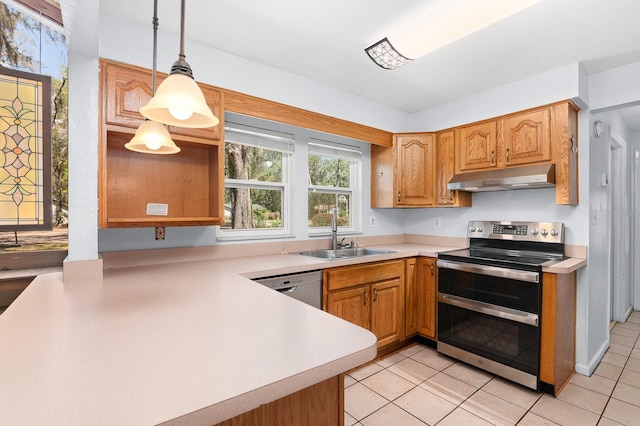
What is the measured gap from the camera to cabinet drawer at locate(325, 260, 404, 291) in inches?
92.4

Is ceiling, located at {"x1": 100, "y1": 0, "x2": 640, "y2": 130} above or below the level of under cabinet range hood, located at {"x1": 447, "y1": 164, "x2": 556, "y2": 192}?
above

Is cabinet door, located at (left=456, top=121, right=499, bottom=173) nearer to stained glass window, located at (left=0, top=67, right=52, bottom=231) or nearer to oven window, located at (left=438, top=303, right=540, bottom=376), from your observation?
Answer: oven window, located at (left=438, top=303, right=540, bottom=376)

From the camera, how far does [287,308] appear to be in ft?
3.82

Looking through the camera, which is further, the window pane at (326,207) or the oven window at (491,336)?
the window pane at (326,207)

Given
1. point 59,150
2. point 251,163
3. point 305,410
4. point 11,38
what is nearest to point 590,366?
point 305,410

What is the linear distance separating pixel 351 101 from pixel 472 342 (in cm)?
241

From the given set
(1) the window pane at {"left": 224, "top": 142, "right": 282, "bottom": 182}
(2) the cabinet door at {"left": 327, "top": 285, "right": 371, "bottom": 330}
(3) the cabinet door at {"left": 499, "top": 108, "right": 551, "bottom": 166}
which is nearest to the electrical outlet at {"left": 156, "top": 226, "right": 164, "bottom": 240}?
(1) the window pane at {"left": 224, "top": 142, "right": 282, "bottom": 182}

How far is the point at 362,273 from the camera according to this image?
99.4 inches

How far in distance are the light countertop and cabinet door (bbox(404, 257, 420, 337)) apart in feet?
6.16

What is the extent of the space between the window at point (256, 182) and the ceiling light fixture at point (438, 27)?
1.11 meters

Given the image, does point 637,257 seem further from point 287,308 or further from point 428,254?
point 287,308

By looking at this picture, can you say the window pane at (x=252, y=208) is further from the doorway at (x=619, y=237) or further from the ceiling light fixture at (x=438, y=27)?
the doorway at (x=619, y=237)

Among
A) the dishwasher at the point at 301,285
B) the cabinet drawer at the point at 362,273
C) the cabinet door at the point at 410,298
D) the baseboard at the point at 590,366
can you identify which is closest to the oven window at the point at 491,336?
the cabinet door at the point at 410,298

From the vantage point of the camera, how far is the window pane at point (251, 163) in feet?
8.75
